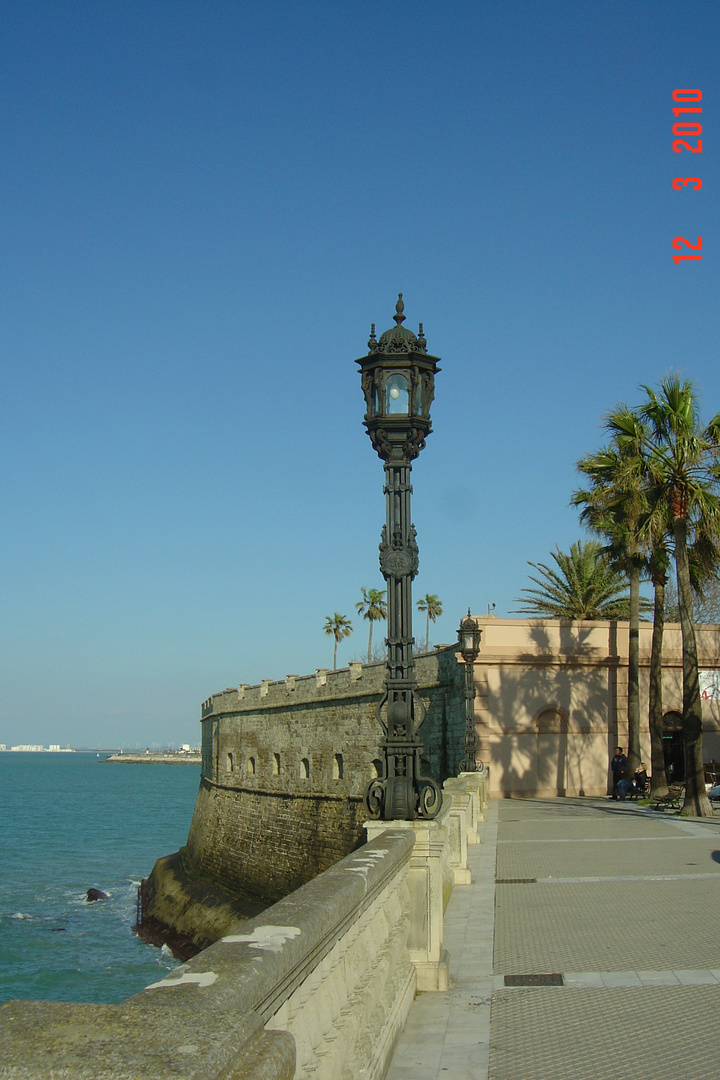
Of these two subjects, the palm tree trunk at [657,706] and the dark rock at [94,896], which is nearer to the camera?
the palm tree trunk at [657,706]

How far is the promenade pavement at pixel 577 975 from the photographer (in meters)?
5.38

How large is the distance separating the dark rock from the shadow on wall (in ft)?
66.1

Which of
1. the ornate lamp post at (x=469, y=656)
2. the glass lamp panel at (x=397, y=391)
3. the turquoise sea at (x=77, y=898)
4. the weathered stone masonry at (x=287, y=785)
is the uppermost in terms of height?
the glass lamp panel at (x=397, y=391)

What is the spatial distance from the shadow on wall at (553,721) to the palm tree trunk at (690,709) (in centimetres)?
969

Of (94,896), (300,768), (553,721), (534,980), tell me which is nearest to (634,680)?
(553,721)

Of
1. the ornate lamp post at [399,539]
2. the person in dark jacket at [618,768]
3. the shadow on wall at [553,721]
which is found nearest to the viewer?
the ornate lamp post at [399,539]

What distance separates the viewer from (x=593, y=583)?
129 ft

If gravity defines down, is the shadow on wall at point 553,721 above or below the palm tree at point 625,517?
below

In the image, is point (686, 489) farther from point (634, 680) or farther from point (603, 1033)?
point (603, 1033)

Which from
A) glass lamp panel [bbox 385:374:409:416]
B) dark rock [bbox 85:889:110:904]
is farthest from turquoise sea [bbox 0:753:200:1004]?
glass lamp panel [bbox 385:374:409:416]

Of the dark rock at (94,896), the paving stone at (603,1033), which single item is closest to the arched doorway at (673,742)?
the dark rock at (94,896)

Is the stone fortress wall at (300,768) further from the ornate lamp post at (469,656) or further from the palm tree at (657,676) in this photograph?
the palm tree at (657,676)

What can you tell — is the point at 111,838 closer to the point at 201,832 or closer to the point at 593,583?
the point at 201,832

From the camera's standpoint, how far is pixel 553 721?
32125 millimetres
